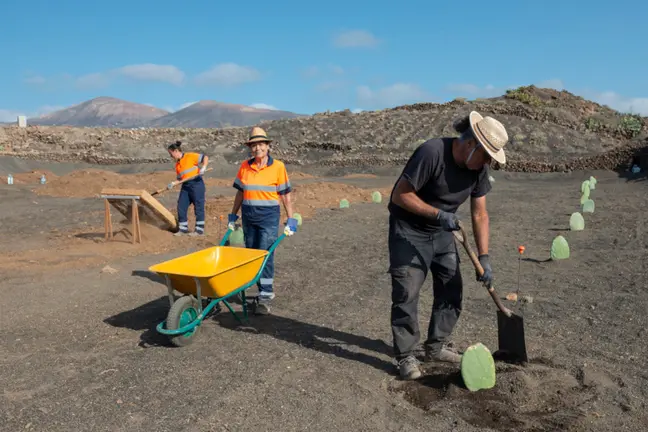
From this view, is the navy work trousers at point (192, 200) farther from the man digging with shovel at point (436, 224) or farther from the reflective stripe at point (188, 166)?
the man digging with shovel at point (436, 224)

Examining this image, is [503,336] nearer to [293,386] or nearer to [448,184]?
[448,184]

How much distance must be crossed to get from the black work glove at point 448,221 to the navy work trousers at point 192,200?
6.24 meters

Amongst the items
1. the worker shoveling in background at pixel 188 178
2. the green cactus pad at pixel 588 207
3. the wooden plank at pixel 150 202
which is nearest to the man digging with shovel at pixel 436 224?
the wooden plank at pixel 150 202

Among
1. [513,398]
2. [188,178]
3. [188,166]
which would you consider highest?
[188,166]

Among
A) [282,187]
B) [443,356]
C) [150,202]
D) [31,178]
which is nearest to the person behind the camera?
[443,356]

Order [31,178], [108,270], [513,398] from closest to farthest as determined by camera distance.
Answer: [513,398] < [108,270] < [31,178]

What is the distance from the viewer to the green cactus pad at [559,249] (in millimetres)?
7352

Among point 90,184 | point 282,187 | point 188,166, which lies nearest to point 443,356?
point 282,187

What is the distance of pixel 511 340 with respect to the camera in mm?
3936

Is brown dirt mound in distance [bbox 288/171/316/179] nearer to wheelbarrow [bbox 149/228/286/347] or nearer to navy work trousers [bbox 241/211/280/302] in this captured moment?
navy work trousers [bbox 241/211/280/302]

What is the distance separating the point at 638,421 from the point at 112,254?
6.89 meters

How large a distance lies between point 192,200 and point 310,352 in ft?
17.8

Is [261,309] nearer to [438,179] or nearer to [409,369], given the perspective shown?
[409,369]

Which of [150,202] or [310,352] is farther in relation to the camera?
[150,202]
